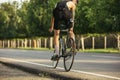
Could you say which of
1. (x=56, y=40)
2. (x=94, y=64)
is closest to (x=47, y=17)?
(x=94, y=64)

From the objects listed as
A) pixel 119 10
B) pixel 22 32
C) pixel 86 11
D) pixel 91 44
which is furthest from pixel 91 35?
Result: pixel 22 32

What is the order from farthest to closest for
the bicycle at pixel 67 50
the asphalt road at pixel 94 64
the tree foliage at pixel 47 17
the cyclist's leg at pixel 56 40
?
1. the tree foliage at pixel 47 17
2. the cyclist's leg at pixel 56 40
3. the bicycle at pixel 67 50
4. the asphalt road at pixel 94 64

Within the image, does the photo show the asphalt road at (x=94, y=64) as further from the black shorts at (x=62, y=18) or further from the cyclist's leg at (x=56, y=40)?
the black shorts at (x=62, y=18)

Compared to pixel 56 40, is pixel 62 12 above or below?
above

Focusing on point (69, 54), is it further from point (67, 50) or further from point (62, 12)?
A: point (62, 12)

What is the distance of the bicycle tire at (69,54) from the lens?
12008 mm

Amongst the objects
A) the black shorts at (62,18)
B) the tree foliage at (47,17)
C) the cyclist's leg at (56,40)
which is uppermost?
the black shorts at (62,18)

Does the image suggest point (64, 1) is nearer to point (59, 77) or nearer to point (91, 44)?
point (59, 77)

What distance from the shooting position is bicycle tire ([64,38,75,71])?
12.0 m

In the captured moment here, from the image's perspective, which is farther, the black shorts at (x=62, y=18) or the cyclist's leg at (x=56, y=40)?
the cyclist's leg at (x=56, y=40)

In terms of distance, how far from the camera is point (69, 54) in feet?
39.7

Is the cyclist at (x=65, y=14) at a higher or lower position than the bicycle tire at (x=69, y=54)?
higher

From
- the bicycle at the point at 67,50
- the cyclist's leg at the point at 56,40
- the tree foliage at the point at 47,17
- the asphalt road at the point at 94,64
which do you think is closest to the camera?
the asphalt road at the point at 94,64

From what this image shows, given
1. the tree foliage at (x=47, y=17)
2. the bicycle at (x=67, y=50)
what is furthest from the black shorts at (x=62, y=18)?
the tree foliage at (x=47, y=17)
